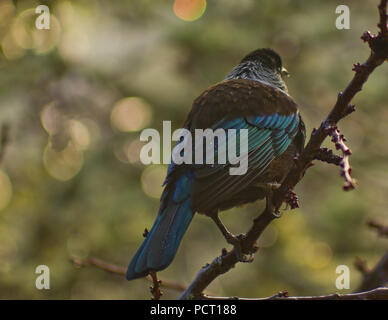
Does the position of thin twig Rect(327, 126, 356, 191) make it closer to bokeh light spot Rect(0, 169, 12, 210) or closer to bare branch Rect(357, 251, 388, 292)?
bare branch Rect(357, 251, 388, 292)

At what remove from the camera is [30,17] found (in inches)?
180

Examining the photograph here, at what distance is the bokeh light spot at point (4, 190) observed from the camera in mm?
6086

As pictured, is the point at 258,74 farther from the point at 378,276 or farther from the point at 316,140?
the point at 316,140

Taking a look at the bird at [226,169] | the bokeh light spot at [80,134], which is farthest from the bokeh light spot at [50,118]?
the bird at [226,169]

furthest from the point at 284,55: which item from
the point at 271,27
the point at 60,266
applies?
the point at 60,266

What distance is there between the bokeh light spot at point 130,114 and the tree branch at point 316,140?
3962mm

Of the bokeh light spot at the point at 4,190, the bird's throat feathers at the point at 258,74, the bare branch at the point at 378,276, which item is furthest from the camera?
the bokeh light spot at the point at 4,190

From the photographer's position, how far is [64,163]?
604cm

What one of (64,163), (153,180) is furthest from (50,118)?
(153,180)

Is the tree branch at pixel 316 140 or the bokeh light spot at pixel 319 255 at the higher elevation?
Result: the bokeh light spot at pixel 319 255

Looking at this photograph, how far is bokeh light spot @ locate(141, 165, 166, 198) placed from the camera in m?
5.86

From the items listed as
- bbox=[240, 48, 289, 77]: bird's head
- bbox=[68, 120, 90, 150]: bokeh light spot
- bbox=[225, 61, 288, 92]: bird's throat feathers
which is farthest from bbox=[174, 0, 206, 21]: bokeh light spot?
bbox=[225, 61, 288, 92]: bird's throat feathers

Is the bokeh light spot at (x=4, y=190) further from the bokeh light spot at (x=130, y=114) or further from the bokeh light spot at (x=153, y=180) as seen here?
the bokeh light spot at (x=153, y=180)
